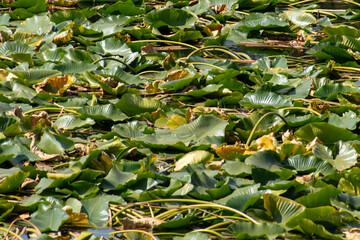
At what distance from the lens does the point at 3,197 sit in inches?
82.2

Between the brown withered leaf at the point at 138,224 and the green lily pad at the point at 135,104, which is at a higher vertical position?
the brown withered leaf at the point at 138,224

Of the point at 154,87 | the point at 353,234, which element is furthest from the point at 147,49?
the point at 353,234

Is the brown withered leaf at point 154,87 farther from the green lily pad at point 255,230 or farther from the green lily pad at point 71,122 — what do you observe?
the green lily pad at point 255,230

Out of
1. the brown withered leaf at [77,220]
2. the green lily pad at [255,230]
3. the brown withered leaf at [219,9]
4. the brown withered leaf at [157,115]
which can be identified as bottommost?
the brown withered leaf at [219,9]

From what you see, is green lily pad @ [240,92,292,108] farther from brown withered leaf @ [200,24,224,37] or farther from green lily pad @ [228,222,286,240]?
brown withered leaf @ [200,24,224,37]

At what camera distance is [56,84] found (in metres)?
3.22

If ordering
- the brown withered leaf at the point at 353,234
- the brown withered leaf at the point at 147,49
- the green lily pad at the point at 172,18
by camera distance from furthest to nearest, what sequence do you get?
the green lily pad at the point at 172,18 < the brown withered leaf at the point at 147,49 < the brown withered leaf at the point at 353,234

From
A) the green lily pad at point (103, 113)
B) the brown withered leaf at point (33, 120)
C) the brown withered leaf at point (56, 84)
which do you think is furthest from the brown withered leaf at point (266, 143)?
the brown withered leaf at point (56, 84)

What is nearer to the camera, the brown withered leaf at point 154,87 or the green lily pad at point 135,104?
the green lily pad at point 135,104

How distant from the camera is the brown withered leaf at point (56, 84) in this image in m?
3.20

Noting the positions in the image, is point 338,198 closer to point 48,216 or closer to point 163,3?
Answer: point 48,216

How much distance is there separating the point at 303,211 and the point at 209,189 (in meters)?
0.35

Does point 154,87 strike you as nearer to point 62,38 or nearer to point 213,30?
point 62,38

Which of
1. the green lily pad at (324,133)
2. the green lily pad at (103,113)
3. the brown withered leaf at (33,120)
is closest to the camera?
the green lily pad at (324,133)
